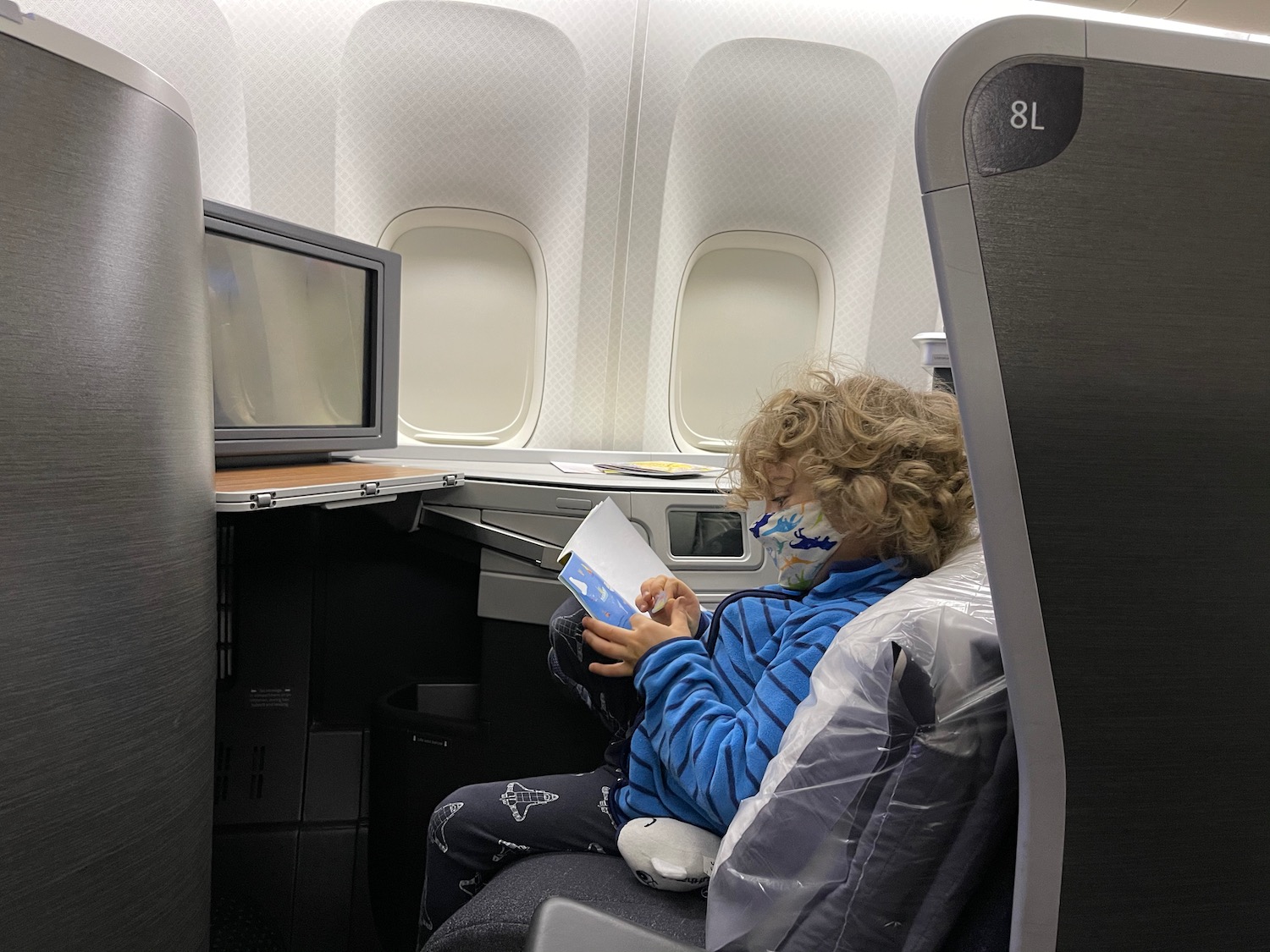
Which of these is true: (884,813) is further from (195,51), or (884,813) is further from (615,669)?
(195,51)

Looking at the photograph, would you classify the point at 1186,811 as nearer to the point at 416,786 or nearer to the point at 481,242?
the point at 416,786

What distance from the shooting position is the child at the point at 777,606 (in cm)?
97

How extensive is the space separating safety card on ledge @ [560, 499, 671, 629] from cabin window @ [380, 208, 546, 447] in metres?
1.96

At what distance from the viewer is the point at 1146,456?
1.59 ft

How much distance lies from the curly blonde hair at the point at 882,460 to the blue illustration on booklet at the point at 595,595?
0.28 metres

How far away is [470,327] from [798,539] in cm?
252

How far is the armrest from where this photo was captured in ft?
2.10

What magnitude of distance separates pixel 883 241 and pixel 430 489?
2.29 m

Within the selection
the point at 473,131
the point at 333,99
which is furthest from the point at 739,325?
the point at 333,99

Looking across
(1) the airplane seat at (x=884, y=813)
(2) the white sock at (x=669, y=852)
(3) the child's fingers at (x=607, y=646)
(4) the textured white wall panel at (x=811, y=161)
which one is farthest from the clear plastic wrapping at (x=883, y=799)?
(4) the textured white wall panel at (x=811, y=161)

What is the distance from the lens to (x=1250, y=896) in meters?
0.54

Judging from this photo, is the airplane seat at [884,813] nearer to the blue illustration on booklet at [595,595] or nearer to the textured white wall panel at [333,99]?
the blue illustration on booklet at [595,595]

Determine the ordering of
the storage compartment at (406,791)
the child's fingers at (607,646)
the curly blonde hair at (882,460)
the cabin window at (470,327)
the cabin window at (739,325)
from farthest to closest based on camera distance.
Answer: the cabin window at (739,325) → the cabin window at (470,327) → the storage compartment at (406,791) → the child's fingers at (607,646) → the curly blonde hair at (882,460)

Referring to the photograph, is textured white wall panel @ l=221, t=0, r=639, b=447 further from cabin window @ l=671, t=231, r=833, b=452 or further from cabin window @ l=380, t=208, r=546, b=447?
cabin window @ l=671, t=231, r=833, b=452
